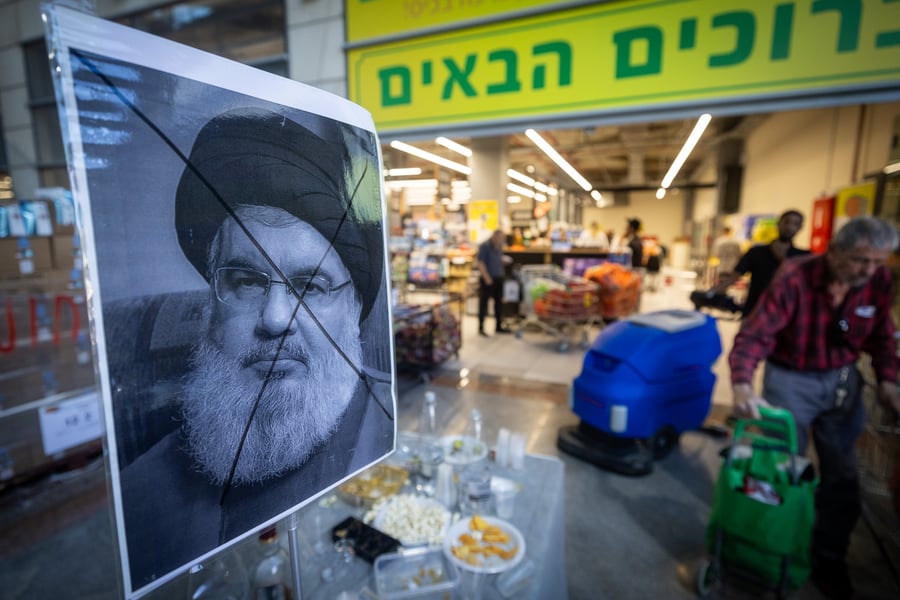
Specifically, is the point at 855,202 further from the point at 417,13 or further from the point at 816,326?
the point at 417,13

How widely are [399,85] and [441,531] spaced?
2178mm

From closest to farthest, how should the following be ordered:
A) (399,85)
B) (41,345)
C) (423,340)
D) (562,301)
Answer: (399,85)
(41,345)
(423,340)
(562,301)

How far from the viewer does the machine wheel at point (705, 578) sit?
199 centimetres

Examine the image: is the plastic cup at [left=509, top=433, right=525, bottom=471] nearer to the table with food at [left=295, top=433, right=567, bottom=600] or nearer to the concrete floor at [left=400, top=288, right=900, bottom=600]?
the table with food at [left=295, top=433, right=567, bottom=600]

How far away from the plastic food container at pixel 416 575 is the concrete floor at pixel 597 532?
116 centimetres

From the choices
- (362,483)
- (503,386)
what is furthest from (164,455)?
(503,386)

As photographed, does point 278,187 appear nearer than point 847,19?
Yes

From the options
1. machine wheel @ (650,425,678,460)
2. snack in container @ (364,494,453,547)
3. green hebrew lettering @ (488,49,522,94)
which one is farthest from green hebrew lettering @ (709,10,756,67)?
machine wheel @ (650,425,678,460)

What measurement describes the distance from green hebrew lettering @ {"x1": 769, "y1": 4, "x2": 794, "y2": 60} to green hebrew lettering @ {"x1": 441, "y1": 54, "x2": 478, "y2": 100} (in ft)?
4.14

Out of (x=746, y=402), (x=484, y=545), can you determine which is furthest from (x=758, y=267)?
(x=484, y=545)

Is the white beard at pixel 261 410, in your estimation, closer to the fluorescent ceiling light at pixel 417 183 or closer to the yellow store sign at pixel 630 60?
the yellow store sign at pixel 630 60

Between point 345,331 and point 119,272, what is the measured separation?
409 millimetres

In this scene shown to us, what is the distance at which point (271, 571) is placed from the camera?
1110mm

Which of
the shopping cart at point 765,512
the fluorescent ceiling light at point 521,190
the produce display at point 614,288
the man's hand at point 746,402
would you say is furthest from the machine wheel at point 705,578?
the fluorescent ceiling light at point 521,190
